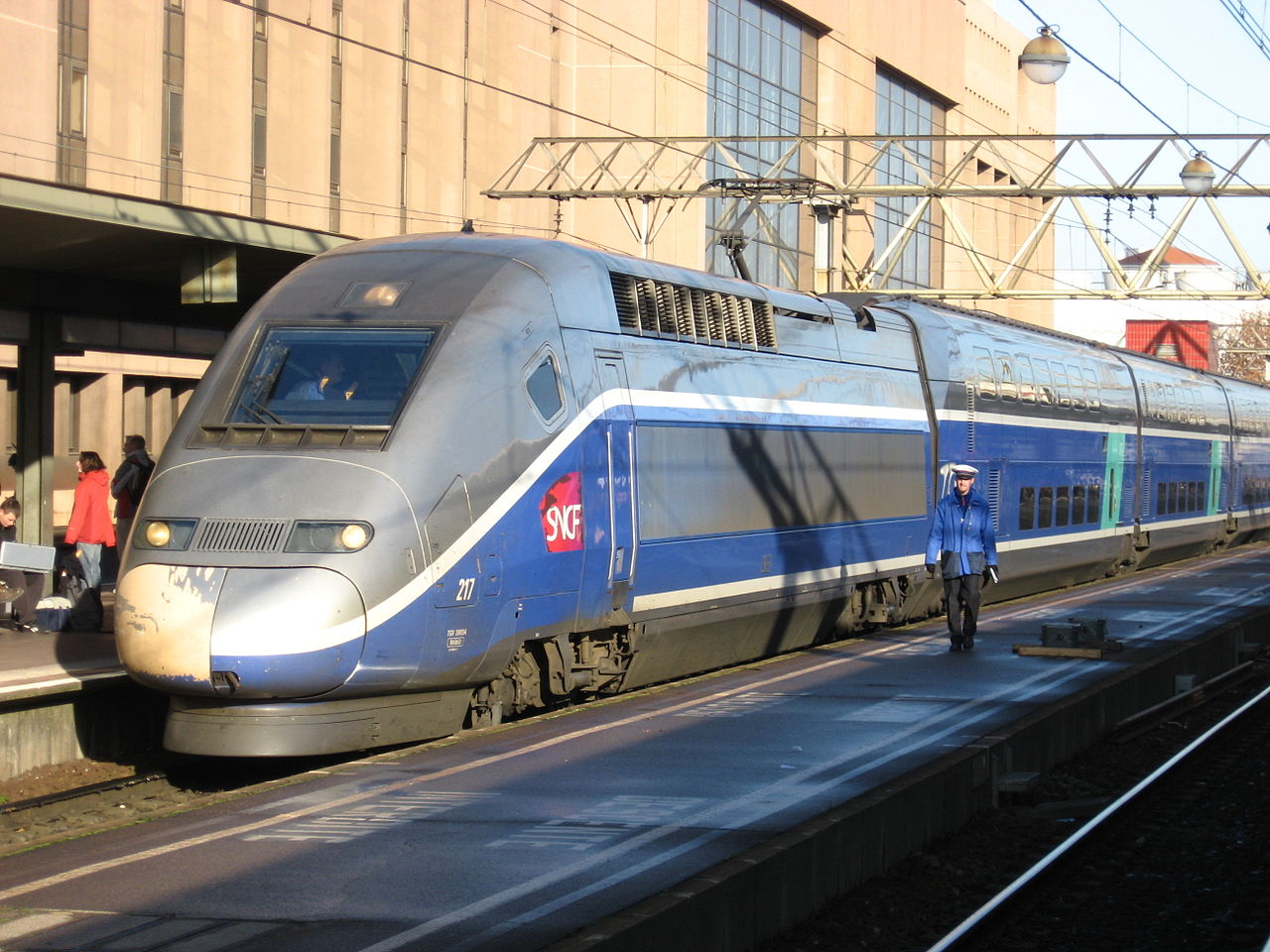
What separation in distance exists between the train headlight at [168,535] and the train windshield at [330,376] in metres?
0.86

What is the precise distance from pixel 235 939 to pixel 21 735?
240 inches

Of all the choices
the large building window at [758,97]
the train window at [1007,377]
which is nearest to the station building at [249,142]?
the large building window at [758,97]

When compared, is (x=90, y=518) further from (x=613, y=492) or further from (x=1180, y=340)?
(x=1180, y=340)

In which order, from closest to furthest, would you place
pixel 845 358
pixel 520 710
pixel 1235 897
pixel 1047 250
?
pixel 1235 897 < pixel 520 710 < pixel 845 358 < pixel 1047 250

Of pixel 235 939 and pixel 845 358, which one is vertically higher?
pixel 845 358

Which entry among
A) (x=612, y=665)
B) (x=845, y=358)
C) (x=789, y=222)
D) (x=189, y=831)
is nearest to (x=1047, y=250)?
(x=789, y=222)

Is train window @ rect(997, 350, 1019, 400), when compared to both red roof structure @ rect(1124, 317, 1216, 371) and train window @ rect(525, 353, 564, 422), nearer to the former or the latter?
A: train window @ rect(525, 353, 564, 422)

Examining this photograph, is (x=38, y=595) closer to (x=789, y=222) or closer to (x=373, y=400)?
(x=373, y=400)

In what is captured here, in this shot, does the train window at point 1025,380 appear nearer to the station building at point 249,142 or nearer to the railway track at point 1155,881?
the station building at point 249,142

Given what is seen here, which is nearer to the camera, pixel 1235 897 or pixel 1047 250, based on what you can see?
pixel 1235 897

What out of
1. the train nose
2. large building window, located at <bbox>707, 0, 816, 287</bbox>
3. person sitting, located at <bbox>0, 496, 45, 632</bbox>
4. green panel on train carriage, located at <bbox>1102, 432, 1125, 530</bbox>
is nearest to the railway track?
the train nose

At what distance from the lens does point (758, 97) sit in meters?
42.2

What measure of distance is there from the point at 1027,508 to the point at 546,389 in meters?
11.7

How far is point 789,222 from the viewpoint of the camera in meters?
45.2
